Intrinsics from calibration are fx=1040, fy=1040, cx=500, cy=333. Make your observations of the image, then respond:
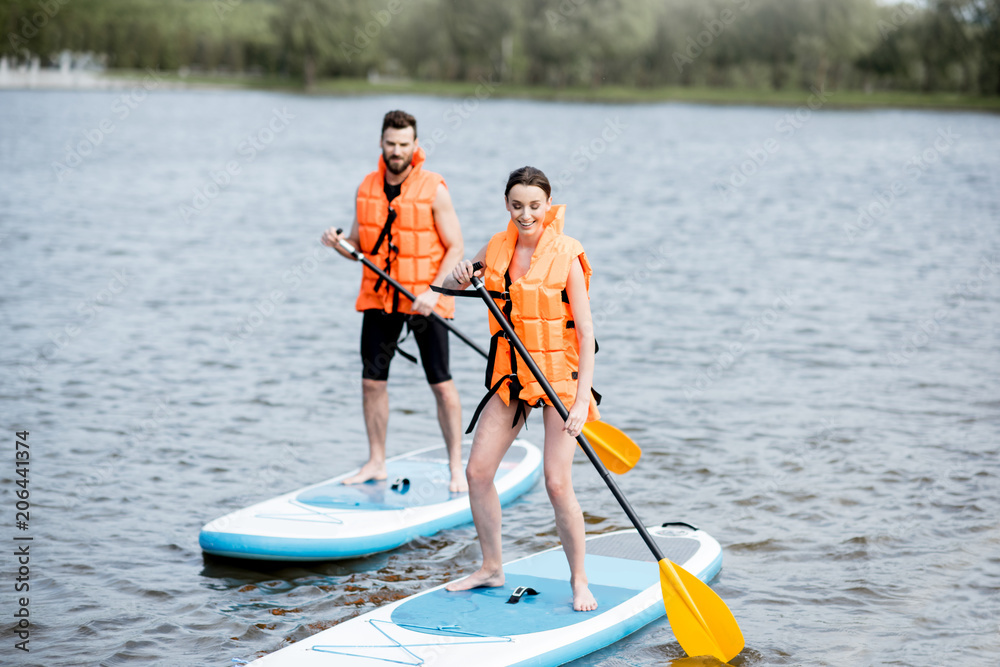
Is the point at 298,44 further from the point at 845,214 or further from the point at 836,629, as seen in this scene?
the point at 836,629

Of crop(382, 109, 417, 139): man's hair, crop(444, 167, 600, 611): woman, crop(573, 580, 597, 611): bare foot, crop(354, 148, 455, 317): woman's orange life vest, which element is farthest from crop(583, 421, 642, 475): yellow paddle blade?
crop(382, 109, 417, 139): man's hair

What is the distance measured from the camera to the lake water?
5.10 metres

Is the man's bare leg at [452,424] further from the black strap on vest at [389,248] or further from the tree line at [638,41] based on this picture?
the tree line at [638,41]

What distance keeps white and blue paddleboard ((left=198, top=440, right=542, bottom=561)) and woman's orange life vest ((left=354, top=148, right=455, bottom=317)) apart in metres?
1.11

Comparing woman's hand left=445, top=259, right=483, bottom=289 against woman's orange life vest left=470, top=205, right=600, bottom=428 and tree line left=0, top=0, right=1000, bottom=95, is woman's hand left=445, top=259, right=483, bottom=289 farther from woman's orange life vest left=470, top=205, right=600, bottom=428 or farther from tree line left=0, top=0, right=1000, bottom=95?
tree line left=0, top=0, right=1000, bottom=95

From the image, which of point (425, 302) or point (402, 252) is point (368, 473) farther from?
point (425, 302)

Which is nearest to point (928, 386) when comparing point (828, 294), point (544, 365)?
point (828, 294)

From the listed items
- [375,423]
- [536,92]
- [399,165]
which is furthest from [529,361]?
[536,92]

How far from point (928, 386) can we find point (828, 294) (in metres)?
4.47

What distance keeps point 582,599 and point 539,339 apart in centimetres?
120

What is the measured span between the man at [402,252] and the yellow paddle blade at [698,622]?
1.91 m

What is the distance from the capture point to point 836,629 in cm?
495

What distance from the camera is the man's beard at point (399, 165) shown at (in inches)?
223

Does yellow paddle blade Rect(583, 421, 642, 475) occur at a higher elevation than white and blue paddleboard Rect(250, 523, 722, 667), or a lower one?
higher
